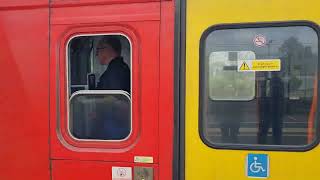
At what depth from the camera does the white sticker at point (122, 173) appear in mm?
2814

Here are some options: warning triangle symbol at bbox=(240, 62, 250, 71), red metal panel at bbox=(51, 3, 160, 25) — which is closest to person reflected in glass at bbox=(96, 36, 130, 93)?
red metal panel at bbox=(51, 3, 160, 25)

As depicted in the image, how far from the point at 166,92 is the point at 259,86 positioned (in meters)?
0.59

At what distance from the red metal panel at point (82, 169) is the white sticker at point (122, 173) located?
23 mm

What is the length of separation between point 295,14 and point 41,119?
1.82 m

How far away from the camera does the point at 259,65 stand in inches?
104

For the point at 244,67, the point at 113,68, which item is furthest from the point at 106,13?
the point at 244,67

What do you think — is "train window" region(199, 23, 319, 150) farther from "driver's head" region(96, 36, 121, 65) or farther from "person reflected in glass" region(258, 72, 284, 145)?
"driver's head" region(96, 36, 121, 65)

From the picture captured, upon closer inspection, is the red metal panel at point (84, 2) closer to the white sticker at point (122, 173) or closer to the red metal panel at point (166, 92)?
the red metal panel at point (166, 92)

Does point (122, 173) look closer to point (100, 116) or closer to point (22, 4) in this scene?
point (100, 116)

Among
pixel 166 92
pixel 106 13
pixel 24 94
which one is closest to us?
pixel 166 92

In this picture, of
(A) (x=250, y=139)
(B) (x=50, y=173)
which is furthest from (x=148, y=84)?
(B) (x=50, y=173)

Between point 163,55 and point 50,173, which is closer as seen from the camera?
point 163,55

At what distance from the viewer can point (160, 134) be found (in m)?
2.76

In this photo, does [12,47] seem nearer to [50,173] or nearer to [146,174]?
[50,173]
